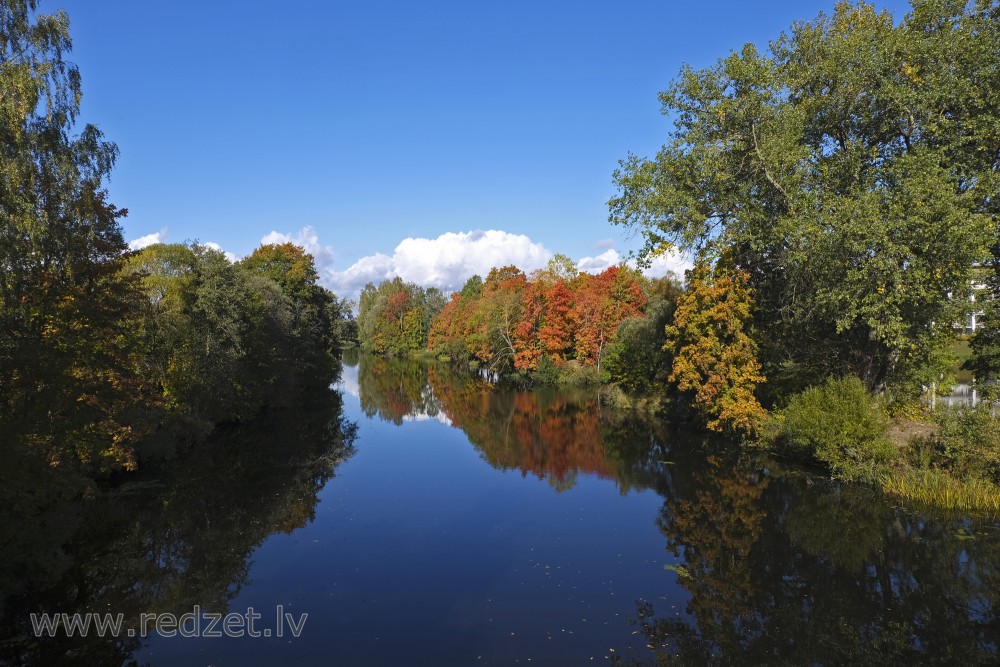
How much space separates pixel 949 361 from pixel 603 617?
87.9 ft

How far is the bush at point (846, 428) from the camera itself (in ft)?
77.0

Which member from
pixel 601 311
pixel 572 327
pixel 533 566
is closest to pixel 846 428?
pixel 533 566

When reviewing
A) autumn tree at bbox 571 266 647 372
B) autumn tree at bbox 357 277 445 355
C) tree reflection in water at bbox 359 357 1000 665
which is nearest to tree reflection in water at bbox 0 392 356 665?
tree reflection in water at bbox 359 357 1000 665

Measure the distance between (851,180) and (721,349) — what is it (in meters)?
9.97

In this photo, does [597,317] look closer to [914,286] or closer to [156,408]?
[914,286]

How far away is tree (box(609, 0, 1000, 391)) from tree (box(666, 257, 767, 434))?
1178 mm

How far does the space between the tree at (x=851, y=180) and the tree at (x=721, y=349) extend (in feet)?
3.87

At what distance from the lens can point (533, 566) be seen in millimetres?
17141

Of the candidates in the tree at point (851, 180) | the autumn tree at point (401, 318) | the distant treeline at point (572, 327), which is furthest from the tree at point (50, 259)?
the autumn tree at point (401, 318)

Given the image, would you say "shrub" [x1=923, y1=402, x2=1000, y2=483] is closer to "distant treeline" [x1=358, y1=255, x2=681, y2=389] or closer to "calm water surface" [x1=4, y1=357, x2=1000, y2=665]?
"calm water surface" [x1=4, y1=357, x2=1000, y2=665]

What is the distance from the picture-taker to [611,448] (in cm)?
3331

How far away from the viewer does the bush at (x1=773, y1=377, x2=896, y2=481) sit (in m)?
23.5

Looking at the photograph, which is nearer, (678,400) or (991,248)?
(991,248)

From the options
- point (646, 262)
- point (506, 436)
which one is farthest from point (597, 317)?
point (646, 262)
